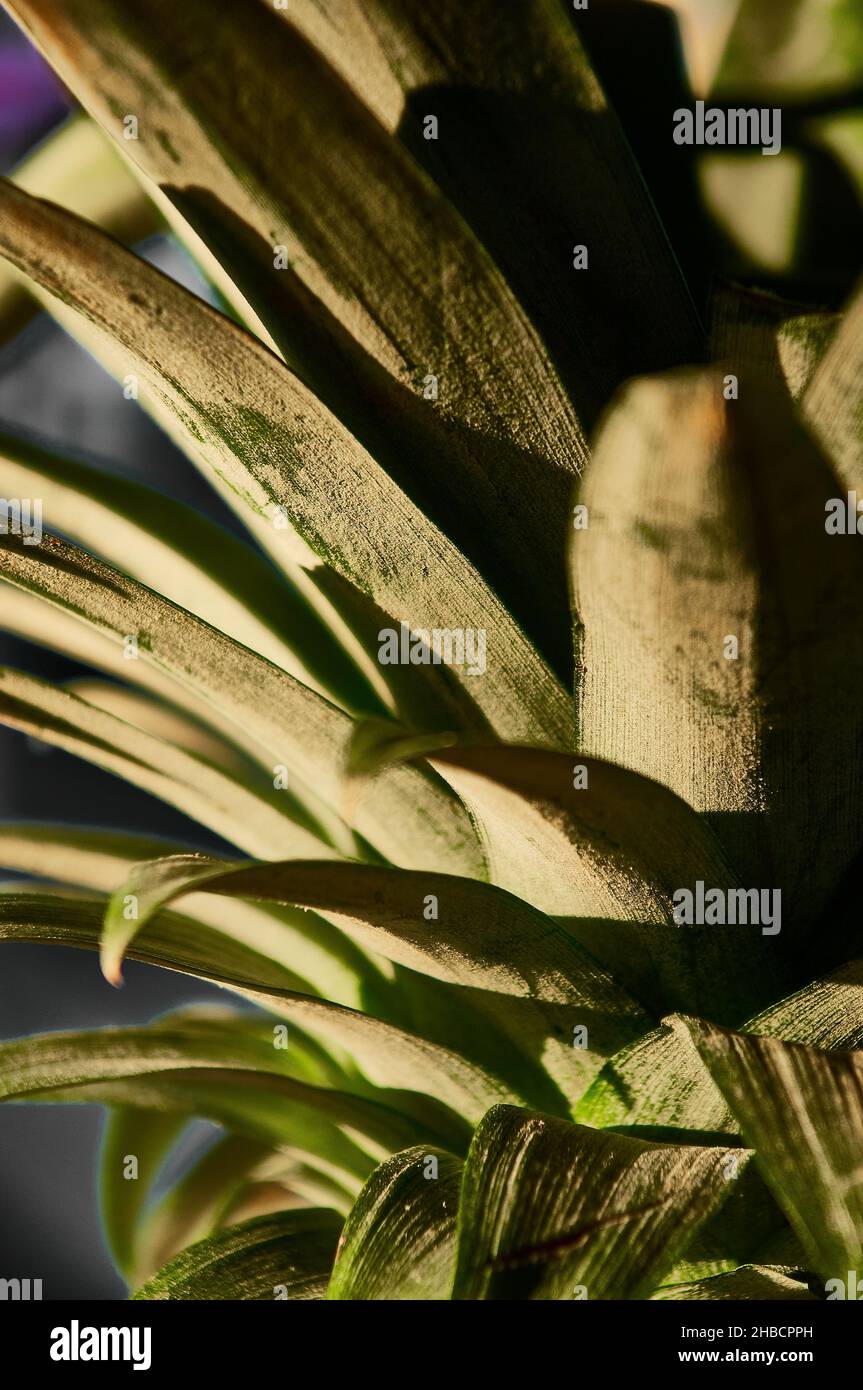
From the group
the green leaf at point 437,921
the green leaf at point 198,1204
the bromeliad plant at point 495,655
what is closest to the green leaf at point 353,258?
the bromeliad plant at point 495,655

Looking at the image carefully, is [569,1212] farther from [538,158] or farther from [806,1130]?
[538,158]

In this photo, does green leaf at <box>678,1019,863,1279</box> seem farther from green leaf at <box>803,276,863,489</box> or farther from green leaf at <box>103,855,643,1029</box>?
green leaf at <box>803,276,863,489</box>

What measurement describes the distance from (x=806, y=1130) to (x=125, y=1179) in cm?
51

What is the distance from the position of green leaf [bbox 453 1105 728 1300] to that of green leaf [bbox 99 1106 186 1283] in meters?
0.43

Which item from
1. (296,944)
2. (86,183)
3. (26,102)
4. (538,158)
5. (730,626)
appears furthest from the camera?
(26,102)

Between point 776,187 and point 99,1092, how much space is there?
0.54m

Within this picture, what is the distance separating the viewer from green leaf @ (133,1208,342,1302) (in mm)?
396

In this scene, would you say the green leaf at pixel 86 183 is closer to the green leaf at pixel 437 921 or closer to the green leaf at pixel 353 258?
the green leaf at pixel 353 258

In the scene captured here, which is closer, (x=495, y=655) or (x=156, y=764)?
(x=495, y=655)

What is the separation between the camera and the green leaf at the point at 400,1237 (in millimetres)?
320

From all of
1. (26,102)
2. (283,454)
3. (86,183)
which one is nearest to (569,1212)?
(283,454)

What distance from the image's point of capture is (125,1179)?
646 millimetres

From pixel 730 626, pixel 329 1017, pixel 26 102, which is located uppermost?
pixel 26 102

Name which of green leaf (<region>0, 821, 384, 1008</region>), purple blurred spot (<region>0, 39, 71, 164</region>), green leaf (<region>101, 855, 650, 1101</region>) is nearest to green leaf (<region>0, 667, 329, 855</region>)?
green leaf (<region>0, 821, 384, 1008</region>)
